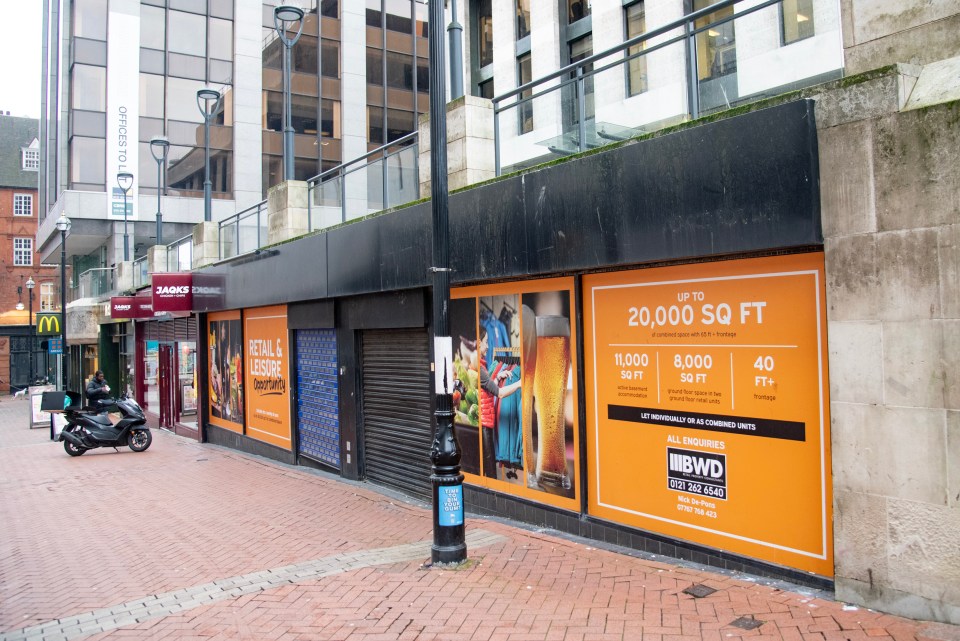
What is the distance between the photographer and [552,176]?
753cm

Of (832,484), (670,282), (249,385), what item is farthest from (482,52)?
(832,484)

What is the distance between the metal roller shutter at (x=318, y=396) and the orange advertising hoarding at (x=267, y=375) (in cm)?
57

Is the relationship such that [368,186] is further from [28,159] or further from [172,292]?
[28,159]

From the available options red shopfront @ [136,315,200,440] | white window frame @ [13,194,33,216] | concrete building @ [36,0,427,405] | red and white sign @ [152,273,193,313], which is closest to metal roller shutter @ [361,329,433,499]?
red and white sign @ [152,273,193,313]

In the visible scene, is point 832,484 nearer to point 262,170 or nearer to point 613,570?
point 613,570

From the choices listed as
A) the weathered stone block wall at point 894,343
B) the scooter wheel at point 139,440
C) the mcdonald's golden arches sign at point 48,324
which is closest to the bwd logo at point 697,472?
the weathered stone block wall at point 894,343

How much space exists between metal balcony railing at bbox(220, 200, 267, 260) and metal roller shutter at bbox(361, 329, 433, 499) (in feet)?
16.5

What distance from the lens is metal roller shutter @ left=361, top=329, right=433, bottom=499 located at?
34.3 feet

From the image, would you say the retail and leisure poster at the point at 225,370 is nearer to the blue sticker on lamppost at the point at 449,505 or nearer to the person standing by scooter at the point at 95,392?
the person standing by scooter at the point at 95,392

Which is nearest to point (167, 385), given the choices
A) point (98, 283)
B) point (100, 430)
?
point (100, 430)

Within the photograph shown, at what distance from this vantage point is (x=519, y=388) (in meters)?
8.51

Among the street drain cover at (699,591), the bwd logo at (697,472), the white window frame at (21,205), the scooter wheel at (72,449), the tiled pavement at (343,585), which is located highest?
the white window frame at (21,205)

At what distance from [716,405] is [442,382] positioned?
2491 millimetres

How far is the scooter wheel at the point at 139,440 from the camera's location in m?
17.1
